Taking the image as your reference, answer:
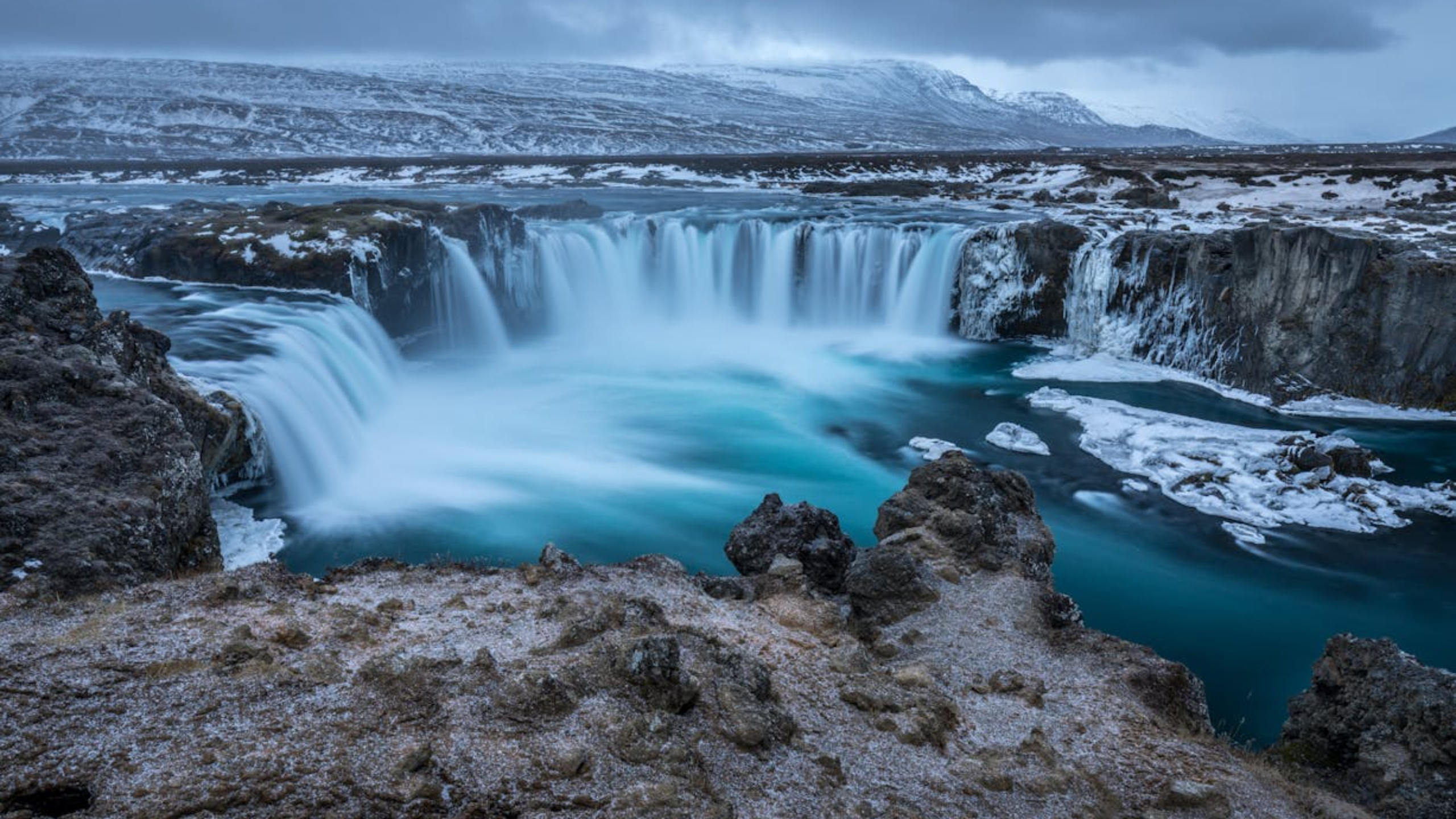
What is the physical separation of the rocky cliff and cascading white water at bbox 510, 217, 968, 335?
6.43ft

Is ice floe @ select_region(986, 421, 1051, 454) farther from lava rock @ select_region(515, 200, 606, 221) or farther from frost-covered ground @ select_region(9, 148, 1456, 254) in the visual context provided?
lava rock @ select_region(515, 200, 606, 221)

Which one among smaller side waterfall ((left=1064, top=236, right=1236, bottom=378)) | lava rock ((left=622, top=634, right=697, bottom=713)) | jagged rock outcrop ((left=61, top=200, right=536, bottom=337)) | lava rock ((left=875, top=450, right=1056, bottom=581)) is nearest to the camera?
lava rock ((left=622, top=634, right=697, bottom=713))

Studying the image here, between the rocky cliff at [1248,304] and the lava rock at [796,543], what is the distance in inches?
598

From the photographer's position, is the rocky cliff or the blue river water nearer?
the blue river water

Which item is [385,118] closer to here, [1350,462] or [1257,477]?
[1257,477]

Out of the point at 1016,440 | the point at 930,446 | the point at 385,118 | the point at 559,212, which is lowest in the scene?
the point at 930,446

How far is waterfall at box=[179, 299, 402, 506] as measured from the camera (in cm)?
1372

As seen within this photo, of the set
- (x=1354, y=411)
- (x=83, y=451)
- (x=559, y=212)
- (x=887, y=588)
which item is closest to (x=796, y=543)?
(x=887, y=588)

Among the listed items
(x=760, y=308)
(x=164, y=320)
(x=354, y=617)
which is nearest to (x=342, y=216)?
(x=164, y=320)

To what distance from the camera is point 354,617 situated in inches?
254

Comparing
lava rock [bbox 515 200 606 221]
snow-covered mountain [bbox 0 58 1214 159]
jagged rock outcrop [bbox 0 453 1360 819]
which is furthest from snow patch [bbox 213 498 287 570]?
snow-covered mountain [bbox 0 58 1214 159]

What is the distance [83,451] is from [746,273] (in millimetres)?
23627

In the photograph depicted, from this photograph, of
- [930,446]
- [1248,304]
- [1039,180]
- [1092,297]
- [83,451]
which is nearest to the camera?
[83,451]

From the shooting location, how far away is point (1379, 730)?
6.63m
